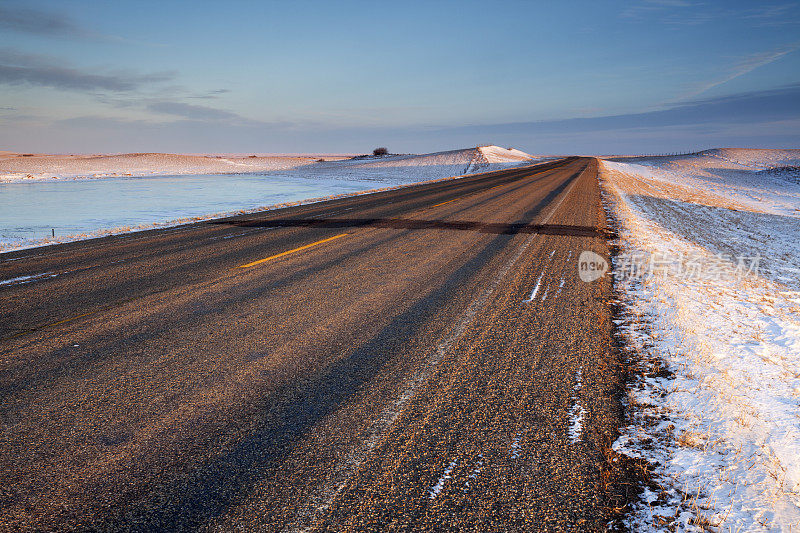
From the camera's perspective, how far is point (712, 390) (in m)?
3.65

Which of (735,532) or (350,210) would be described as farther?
(350,210)

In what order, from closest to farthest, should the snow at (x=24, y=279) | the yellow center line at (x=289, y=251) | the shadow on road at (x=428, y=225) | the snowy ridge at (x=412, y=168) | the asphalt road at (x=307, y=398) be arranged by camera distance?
1. the asphalt road at (x=307, y=398)
2. the snow at (x=24, y=279)
3. the yellow center line at (x=289, y=251)
4. the shadow on road at (x=428, y=225)
5. the snowy ridge at (x=412, y=168)

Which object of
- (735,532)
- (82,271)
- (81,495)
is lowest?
(735,532)

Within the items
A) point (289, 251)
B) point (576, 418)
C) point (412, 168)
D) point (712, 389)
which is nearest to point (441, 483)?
point (576, 418)

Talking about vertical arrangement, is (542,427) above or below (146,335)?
below

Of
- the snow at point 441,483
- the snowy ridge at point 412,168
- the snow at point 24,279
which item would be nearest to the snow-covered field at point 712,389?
the snow at point 441,483

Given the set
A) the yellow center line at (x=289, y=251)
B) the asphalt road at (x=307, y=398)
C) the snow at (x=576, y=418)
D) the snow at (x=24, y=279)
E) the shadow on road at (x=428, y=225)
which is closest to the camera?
the asphalt road at (x=307, y=398)

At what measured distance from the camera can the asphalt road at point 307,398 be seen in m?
2.45

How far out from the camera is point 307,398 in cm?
352

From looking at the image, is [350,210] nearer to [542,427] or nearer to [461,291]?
[461,291]

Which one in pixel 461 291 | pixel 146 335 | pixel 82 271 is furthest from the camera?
pixel 82 271

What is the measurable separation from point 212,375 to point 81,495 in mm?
1417

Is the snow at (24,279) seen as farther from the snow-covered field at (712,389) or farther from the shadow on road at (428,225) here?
the snow-covered field at (712,389)

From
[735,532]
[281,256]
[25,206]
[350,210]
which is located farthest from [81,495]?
[25,206]
